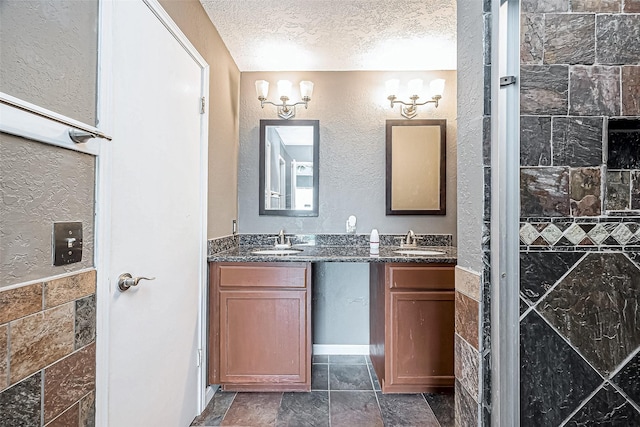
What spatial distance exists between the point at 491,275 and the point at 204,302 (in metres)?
1.55

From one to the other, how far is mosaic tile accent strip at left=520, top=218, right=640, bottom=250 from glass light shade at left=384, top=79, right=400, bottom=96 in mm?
1861

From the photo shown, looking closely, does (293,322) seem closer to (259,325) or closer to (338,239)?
(259,325)

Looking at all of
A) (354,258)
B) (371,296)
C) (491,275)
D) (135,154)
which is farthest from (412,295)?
(135,154)

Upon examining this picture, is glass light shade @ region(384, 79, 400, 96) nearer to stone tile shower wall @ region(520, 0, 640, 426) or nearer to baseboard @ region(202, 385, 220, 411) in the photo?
stone tile shower wall @ region(520, 0, 640, 426)

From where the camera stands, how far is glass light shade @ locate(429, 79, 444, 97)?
245 cm

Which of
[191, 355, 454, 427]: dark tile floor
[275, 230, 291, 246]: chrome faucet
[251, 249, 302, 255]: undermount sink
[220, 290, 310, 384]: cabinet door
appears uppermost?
[275, 230, 291, 246]: chrome faucet

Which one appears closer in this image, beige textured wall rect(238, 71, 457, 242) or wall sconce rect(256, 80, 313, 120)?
wall sconce rect(256, 80, 313, 120)

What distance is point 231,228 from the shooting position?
2.40 meters

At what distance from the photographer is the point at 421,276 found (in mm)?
1910

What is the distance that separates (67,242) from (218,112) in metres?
1.42

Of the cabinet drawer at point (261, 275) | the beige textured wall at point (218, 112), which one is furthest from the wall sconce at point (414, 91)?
the cabinet drawer at point (261, 275)

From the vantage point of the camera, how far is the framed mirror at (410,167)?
8.33 ft

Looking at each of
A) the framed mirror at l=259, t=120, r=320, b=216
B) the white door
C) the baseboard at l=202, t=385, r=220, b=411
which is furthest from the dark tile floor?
the framed mirror at l=259, t=120, r=320, b=216

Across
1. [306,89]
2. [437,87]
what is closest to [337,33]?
[306,89]
